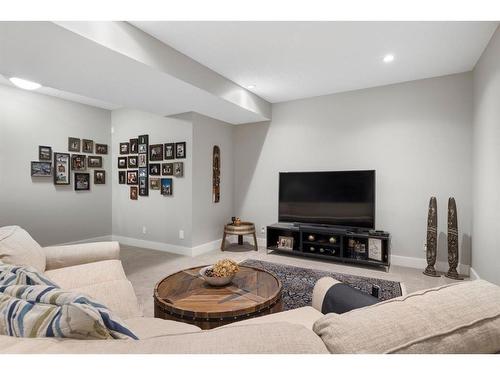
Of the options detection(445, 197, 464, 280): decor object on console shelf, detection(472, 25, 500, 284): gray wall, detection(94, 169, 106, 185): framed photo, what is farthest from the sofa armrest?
detection(445, 197, 464, 280): decor object on console shelf

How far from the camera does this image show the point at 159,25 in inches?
88.1

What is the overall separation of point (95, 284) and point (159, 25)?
2.12 m

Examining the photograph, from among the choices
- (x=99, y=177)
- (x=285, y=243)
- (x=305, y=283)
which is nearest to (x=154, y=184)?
(x=99, y=177)

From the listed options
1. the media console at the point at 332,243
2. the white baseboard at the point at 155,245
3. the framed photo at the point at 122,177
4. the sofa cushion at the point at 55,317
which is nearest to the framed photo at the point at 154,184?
the framed photo at the point at 122,177

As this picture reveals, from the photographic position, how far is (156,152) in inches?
176

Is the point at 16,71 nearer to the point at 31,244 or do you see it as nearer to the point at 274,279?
the point at 31,244

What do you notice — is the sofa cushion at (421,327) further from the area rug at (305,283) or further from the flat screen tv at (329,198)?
the flat screen tv at (329,198)

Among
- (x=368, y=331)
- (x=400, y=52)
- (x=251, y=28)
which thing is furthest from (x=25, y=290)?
(x=400, y=52)

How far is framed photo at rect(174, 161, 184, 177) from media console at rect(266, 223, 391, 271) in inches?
65.6

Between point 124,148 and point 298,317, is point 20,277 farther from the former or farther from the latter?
point 124,148

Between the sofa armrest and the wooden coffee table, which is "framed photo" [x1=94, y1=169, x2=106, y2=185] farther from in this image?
the wooden coffee table

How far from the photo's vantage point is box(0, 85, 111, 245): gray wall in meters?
3.79

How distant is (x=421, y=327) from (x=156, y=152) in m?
4.44

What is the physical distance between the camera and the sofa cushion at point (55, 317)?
63cm
